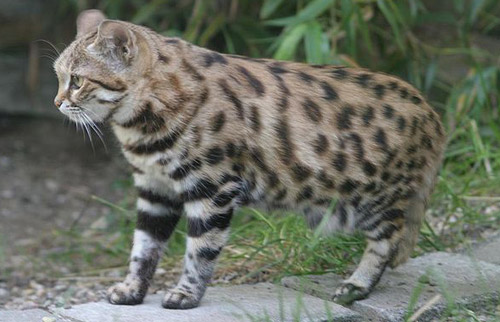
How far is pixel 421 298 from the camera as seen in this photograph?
403cm

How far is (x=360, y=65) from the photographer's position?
6.62m

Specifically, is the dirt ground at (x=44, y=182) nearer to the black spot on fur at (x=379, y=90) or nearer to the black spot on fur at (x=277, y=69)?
the black spot on fur at (x=277, y=69)

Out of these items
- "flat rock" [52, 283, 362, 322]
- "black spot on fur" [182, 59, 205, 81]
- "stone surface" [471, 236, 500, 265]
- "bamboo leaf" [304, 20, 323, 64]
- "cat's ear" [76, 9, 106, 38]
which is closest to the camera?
"flat rock" [52, 283, 362, 322]

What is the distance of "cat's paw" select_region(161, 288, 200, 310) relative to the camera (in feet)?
12.8

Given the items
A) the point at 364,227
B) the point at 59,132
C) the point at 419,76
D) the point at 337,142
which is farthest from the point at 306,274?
the point at 59,132

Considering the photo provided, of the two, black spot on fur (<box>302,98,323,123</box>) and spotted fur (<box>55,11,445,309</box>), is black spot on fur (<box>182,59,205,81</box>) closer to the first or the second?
spotted fur (<box>55,11,445,309</box>)

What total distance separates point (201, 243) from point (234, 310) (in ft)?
1.01

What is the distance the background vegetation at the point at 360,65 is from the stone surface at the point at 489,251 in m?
0.18

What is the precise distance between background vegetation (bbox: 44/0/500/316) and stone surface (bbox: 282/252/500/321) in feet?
0.73

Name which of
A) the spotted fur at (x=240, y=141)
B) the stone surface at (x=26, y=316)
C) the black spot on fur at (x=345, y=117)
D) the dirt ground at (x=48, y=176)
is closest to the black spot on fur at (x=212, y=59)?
the spotted fur at (x=240, y=141)

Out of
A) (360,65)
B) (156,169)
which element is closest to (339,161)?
(156,169)

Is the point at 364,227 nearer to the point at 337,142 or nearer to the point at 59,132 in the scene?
the point at 337,142

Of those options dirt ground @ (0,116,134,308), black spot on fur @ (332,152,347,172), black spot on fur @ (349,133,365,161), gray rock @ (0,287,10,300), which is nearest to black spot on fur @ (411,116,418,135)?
black spot on fur @ (349,133,365,161)

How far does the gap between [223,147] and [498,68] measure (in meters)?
3.08
